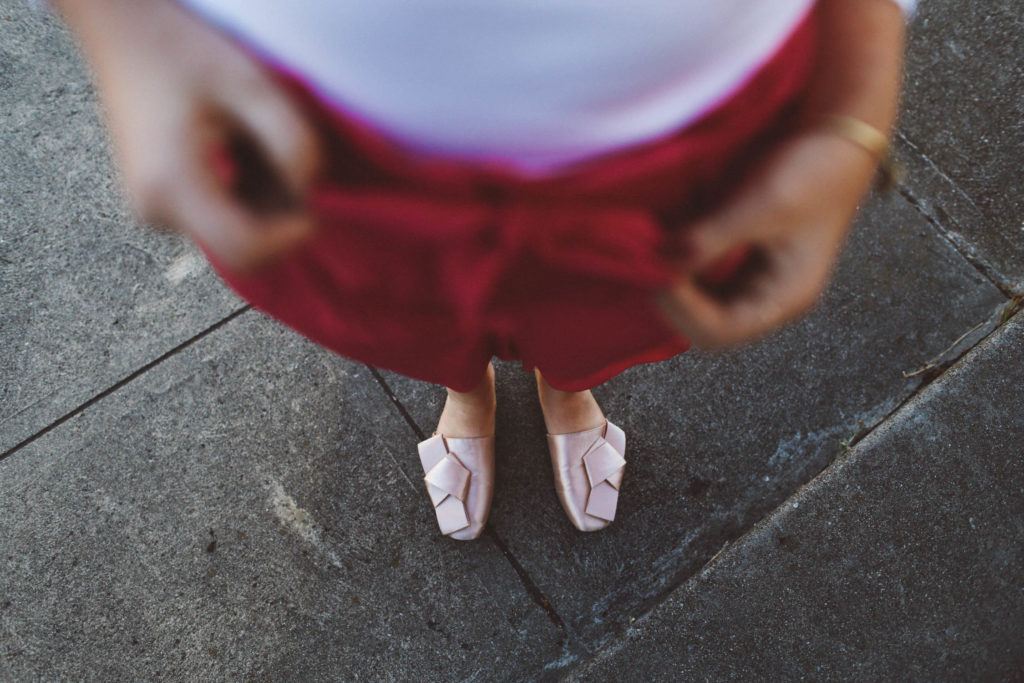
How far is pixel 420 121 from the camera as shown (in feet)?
2.27

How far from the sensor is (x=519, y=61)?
64 centimetres

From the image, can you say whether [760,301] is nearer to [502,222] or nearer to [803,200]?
[803,200]

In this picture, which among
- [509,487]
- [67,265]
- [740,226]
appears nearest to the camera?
[740,226]

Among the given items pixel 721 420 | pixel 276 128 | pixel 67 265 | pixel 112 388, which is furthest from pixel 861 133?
pixel 67 265

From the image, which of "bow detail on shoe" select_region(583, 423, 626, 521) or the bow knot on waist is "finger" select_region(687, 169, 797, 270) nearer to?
the bow knot on waist

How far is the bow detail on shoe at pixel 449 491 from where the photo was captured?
1.87 m

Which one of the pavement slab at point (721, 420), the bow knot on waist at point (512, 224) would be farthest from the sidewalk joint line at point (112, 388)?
the bow knot on waist at point (512, 224)

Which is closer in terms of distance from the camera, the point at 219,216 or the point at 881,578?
the point at 219,216

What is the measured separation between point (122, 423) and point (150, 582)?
0.45 m

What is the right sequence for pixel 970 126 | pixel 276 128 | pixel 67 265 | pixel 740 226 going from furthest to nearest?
pixel 970 126 → pixel 67 265 → pixel 740 226 → pixel 276 128

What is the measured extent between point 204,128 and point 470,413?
1284 millimetres

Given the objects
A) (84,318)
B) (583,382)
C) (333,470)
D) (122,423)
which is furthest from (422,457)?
(84,318)

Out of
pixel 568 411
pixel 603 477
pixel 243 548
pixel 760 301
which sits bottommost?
pixel 243 548

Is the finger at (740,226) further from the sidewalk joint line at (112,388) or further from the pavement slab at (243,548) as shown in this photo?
the sidewalk joint line at (112,388)
